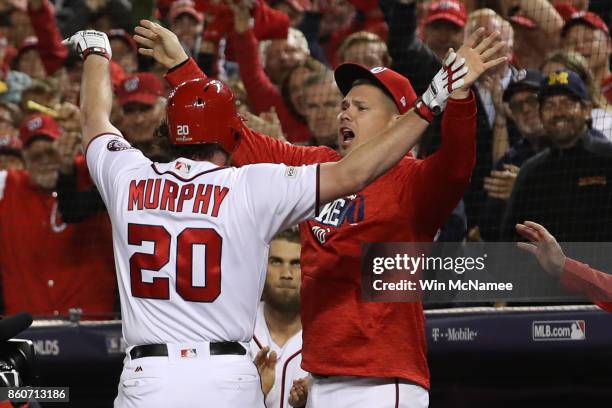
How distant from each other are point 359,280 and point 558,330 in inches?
61.9

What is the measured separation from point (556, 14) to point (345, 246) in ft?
10.7

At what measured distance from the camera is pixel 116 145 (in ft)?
11.0

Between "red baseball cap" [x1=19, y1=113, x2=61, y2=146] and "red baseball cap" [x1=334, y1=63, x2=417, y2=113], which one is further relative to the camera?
"red baseball cap" [x1=19, y1=113, x2=61, y2=146]

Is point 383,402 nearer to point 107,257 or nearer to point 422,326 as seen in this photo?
point 422,326

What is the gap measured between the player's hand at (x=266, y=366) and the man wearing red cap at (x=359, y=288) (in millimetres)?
620

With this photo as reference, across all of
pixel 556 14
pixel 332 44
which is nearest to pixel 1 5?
pixel 332 44

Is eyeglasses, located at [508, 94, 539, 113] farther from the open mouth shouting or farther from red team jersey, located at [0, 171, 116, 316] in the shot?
red team jersey, located at [0, 171, 116, 316]

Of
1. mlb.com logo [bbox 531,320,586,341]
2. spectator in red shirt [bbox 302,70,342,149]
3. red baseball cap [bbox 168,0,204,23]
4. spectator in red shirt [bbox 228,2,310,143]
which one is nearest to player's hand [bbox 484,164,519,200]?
mlb.com logo [bbox 531,320,586,341]

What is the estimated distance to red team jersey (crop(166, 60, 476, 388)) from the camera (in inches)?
132

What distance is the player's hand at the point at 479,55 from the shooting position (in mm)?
3014

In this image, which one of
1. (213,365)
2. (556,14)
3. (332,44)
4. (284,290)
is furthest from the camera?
(332,44)

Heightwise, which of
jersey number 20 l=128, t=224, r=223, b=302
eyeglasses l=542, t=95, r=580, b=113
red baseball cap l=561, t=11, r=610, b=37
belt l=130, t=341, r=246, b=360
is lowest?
belt l=130, t=341, r=246, b=360

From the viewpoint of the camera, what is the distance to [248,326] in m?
3.15

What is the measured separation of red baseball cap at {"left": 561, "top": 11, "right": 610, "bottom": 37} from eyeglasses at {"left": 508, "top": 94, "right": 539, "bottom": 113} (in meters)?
0.60
